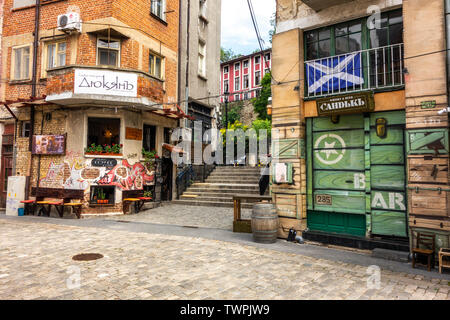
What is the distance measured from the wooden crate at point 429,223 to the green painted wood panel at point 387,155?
1354 mm

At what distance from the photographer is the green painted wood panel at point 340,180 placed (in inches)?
294

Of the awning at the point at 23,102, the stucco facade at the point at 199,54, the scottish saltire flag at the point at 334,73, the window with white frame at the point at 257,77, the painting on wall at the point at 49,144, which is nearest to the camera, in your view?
the scottish saltire flag at the point at 334,73

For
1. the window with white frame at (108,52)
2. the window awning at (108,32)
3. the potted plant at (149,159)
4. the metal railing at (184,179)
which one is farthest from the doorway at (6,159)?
the metal railing at (184,179)

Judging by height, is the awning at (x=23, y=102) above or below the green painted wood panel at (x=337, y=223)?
above

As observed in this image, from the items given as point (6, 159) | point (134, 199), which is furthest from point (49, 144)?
point (134, 199)

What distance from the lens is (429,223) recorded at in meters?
6.16

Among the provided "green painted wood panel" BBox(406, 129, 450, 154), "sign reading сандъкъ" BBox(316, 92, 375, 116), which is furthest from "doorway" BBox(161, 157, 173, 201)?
"green painted wood panel" BBox(406, 129, 450, 154)

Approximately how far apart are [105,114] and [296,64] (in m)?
8.29

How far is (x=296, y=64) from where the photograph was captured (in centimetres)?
830

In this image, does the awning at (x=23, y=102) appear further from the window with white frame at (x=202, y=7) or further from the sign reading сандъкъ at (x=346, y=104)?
the sign reading сандъкъ at (x=346, y=104)

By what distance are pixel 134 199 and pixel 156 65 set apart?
6897 millimetres

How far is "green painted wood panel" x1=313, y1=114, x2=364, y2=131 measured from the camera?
7.52 meters

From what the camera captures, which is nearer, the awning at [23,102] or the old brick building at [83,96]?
the old brick building at [83,96]
